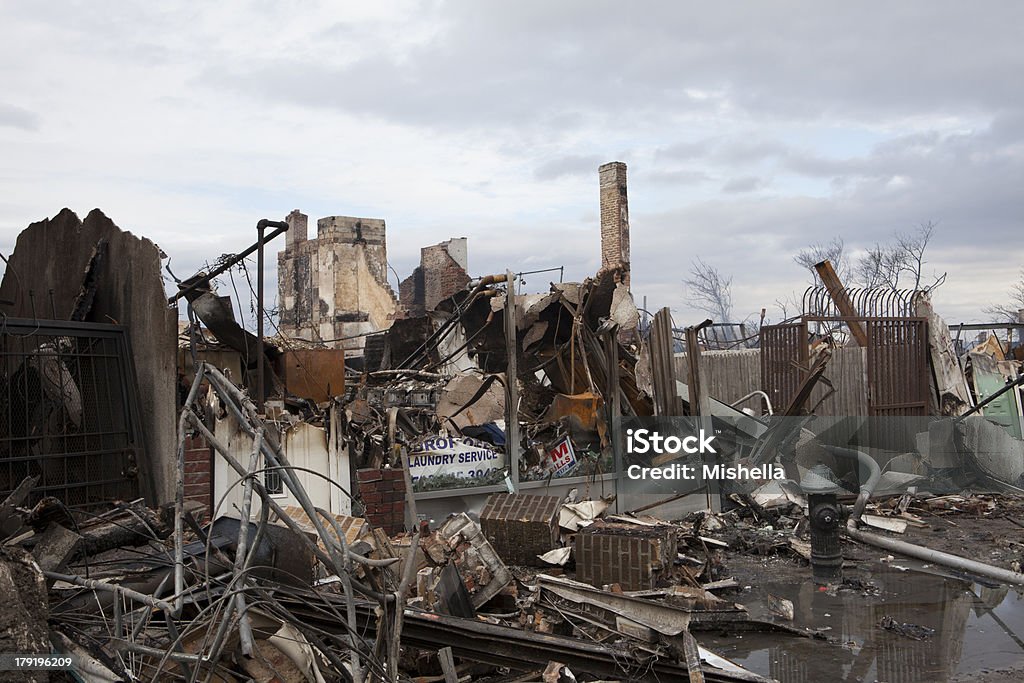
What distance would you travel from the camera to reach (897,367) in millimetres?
13633

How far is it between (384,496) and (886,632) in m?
4.73

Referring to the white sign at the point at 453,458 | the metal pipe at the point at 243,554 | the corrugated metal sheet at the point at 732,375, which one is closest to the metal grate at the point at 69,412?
the white sign at the point at 453,458

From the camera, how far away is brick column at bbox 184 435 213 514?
7.66m

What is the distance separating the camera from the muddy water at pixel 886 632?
6000mm

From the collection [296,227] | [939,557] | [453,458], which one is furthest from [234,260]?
[296,227]

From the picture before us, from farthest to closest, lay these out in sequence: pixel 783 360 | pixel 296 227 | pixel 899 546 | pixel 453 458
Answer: pixel 296 227 < pixel 783 360 < pixel 453 458 < pixel 899 546

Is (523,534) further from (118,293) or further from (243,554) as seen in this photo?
(243,554)

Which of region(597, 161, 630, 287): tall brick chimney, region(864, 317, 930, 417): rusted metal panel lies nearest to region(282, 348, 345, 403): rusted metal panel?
region(864, 317, 930, 417): rusted metal panel

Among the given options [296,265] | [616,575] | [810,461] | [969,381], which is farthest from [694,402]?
[296,265]

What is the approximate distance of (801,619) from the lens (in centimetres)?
717

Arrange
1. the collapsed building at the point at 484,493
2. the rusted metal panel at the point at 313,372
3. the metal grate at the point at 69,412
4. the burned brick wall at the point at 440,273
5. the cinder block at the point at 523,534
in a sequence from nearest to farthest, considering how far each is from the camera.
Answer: the collapsed building at the point at 484,493
the metal grate at the point at 69,412
the cinder block at the point at 523,534
the rusted metal panel at the point at 313,372
the burned brick wall at the point at 440,273

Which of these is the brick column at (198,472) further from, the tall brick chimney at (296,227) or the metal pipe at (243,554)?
the tall brick chimney at (296,227)

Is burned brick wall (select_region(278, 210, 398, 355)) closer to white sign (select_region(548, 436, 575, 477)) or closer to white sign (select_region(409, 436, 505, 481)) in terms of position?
white sign (select_region(548, 436, 575, 477))

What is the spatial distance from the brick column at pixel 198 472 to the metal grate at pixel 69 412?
53 centimetres
